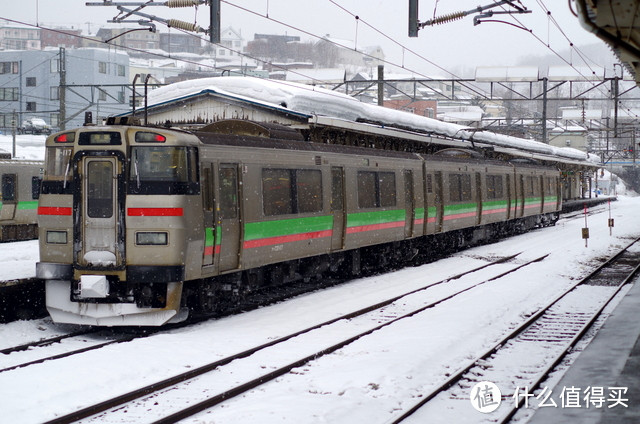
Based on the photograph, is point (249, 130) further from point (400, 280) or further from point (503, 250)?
point (503, 250)

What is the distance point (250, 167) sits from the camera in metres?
12.5

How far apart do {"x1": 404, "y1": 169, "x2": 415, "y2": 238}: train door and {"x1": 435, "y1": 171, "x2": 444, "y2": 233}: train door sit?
172cm

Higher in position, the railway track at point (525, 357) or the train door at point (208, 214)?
the train door at point (208, 214)

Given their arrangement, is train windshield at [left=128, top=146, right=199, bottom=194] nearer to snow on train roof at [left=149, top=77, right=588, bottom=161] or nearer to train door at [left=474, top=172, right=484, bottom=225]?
snow on train roof at [left=149, top=77, right=588, bottom=161]

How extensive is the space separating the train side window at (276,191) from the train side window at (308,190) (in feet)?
1.08

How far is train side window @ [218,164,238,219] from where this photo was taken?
1173cm

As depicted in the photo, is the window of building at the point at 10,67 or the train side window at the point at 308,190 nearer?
the train side window at the point at 308,190

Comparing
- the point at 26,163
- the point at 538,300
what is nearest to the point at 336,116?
the point at 538,300

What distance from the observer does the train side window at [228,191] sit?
1173cm

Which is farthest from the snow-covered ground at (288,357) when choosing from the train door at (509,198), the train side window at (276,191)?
the train door at (509,198)

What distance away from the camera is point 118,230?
1077 centimetres

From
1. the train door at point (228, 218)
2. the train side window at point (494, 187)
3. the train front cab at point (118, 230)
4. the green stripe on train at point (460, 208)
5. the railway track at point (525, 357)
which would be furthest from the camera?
the train side window at point (494, 187)

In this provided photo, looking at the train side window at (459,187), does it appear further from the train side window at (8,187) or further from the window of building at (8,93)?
the window of building at (8,93)

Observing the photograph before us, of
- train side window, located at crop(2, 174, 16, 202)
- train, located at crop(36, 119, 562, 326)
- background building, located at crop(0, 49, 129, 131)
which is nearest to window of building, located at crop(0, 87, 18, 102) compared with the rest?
background building, located at crop(0, 49, 129, 131)
